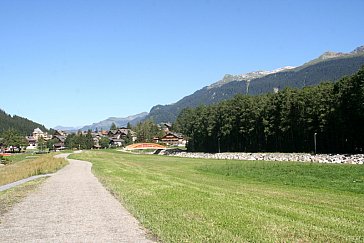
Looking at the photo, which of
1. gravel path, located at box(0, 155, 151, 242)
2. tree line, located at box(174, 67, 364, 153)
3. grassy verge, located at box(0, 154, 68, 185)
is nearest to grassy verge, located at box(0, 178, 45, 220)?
gravel path, located at box(0, 155, 151, 242)

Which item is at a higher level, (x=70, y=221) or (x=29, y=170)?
(x=29, y=170)

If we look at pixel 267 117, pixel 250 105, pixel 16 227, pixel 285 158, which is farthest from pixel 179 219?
pixel 250 105

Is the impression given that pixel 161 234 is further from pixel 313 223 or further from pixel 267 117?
pixel 267 117

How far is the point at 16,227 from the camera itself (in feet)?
44.2

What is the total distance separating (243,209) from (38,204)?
9.75 metres

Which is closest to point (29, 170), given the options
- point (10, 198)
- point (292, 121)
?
point (10, 198)

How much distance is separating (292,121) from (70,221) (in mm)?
79346

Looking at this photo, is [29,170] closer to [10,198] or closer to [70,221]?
[10,198]

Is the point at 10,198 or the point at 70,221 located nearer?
the point at 70,221

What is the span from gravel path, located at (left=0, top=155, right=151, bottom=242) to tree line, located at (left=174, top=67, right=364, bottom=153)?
56.1 meters

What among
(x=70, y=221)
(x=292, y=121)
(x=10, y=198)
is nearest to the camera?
(x=70, y=221)

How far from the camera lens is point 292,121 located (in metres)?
88.5

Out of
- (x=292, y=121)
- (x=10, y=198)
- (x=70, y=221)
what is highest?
(x=292, y=121)

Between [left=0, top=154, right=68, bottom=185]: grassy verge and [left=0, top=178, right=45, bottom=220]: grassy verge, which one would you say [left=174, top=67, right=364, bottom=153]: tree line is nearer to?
[left=0, top=154, right=68, bottom=185]: grassy verge
